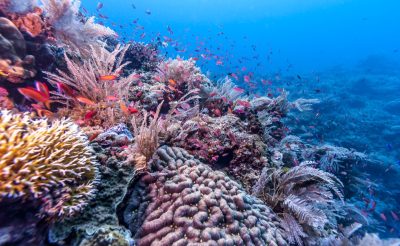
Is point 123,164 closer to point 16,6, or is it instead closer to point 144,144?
point 144,144

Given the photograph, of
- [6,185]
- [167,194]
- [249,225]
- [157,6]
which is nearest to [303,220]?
[249,225]

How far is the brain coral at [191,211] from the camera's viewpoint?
2.71 metres

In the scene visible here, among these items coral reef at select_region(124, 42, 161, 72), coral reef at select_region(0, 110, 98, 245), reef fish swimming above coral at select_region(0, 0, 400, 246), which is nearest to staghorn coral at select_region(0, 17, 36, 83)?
reef fish swimming above coral at select_region(0, 0, 400, 246)

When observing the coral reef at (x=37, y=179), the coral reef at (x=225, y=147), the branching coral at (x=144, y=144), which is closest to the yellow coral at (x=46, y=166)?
the coral reef at (x=37, y=179)

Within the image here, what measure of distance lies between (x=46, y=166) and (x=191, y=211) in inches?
60.8

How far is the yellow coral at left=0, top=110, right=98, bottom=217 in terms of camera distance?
1.96 metres

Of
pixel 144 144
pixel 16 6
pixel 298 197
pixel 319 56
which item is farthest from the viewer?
pixel 319 56

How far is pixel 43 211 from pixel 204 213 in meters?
1.58

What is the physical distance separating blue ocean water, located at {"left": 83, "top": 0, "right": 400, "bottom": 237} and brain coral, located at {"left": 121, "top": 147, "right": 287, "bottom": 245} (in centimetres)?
542

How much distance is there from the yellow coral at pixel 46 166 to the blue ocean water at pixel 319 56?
6085 millimetres

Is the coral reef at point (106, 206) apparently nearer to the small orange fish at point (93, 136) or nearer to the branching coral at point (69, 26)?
the small orange fish at point (93, 136)

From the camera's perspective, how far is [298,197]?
404 cm

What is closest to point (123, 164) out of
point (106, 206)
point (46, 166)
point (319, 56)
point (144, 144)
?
point (144, 144)

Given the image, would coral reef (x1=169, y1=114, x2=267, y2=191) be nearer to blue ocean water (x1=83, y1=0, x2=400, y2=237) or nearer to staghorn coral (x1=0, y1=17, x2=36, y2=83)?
staghorn coral (x1=0, y1=17, x2=36, y2=83)
